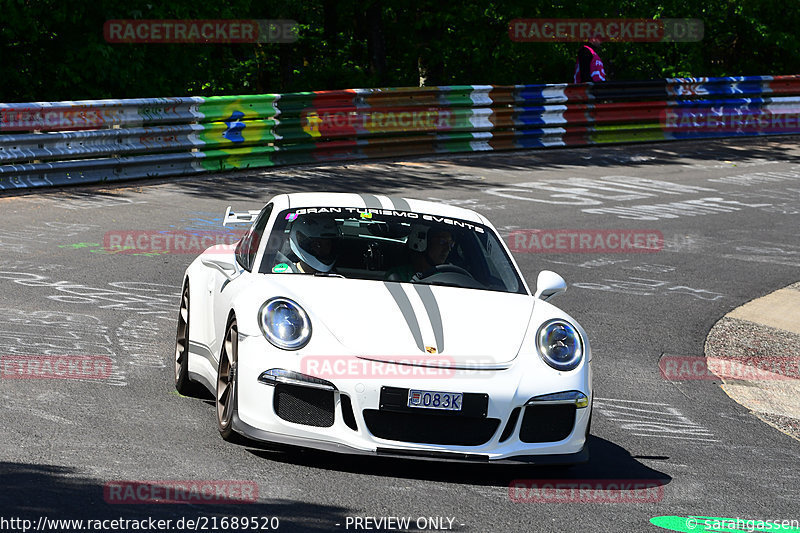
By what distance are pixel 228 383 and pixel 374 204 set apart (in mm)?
1751

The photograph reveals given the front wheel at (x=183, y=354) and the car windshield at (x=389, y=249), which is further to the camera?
the front wheel at (x=183, y=354)

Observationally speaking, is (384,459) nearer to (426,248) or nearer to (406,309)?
(406,309)

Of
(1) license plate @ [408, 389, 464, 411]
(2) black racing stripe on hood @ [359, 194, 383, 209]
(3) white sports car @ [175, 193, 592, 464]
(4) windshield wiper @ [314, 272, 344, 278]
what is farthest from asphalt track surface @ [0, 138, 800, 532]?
(2) black racing stripe on hood @ [359, 194, 383, 209]

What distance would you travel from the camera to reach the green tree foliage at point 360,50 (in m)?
19.8

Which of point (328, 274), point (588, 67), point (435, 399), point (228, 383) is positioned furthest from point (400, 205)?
point (588, 67)

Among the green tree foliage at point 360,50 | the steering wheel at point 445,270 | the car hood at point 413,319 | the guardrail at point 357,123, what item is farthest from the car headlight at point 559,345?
the green tree foliage at point 360,50

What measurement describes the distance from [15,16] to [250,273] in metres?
13.4

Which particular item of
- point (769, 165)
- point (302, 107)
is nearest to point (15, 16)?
point (302, 107)

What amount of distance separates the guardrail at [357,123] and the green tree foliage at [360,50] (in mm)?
2881

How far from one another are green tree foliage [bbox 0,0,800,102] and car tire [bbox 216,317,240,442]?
13814 mm

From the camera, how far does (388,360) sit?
5.96 metres

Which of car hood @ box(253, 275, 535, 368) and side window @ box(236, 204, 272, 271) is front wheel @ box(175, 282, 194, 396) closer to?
side window @ box(236, 204, 272, 271)

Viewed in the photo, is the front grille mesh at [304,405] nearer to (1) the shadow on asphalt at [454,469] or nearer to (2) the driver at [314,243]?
(1) the shadow on asphalt at [454,469]

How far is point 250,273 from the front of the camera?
272 inches
